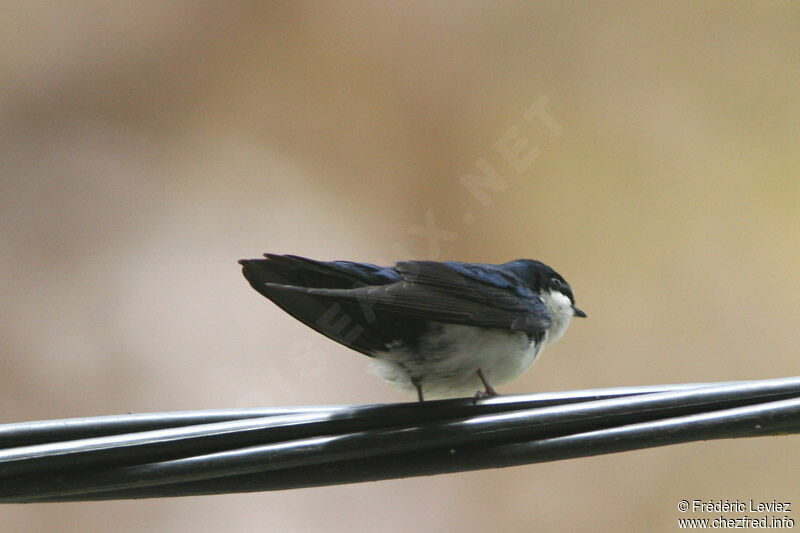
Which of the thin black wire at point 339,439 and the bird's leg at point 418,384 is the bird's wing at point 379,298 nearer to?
the bird's leg at point 418,384

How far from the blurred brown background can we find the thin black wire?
3.09 m

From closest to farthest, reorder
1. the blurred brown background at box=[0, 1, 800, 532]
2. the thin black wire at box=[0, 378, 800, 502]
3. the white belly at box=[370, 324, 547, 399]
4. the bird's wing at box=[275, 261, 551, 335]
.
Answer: the thin black wire at box=[0, 378, 800, 502] → the bird's wing at box=[275, 261, 551, 335] → the white belly at box=[370, 324, 547, 399] → the blurred brown background at box=[0, 1, 800, 532]

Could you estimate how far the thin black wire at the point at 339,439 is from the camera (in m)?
1.05

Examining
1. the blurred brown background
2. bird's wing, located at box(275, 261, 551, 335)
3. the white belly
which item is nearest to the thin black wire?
bird's wing, located at box(275, 261, 551, 335)

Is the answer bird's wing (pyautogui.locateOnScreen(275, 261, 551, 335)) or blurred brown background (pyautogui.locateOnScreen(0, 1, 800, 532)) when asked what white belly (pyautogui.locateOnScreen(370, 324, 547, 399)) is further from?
blurred brown background (pyautogui.locateOnScreen(0, 1, 800, 532))

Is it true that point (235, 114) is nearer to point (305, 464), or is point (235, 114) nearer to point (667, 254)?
point (667, 254)

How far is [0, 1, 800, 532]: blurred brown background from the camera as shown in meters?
4.17

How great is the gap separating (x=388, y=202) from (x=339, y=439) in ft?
12.7

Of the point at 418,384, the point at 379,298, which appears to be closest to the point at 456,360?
the point at 418,384

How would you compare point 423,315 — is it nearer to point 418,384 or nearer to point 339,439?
point 418,384

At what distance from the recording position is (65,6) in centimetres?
495


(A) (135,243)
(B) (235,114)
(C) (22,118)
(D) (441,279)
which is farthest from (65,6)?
(D) (441,279)

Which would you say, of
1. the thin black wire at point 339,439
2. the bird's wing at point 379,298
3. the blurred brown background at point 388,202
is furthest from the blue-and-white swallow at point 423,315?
the blurred brown background at point 388,202

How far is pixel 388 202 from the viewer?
4.89 m
